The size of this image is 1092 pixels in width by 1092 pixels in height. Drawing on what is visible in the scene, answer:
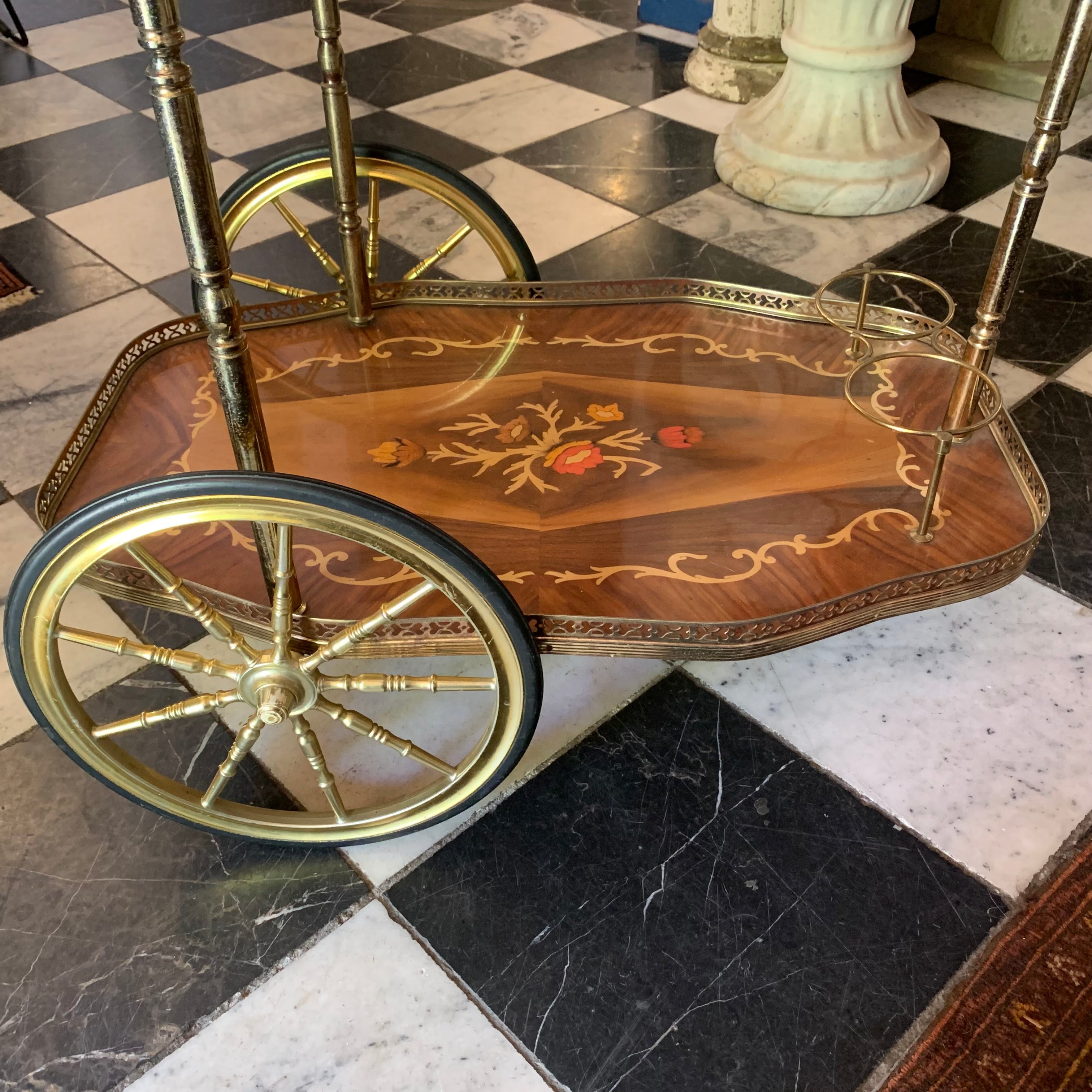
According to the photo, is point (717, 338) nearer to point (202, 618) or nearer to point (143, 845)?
point (202, 618)

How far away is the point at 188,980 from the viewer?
3.06 feet

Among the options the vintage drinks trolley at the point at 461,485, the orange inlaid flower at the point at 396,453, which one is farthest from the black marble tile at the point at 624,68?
the orange inlaid flower at the point at 396,453

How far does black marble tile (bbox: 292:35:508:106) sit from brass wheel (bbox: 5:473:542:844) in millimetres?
1870

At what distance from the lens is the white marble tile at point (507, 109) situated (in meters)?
2.38

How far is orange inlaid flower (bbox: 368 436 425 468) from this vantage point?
1.14 m

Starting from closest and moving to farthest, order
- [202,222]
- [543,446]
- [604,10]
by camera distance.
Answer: [202,222] → [543,446] → [604,10]

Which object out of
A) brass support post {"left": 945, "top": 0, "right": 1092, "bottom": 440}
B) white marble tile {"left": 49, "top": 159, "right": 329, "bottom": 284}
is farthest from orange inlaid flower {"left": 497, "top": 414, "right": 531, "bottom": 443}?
white marble tile {"left": 49, "top": 159, "right": 329, "bottom": 284}

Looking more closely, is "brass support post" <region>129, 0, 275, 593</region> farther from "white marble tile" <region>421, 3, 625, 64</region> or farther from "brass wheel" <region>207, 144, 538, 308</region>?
"white marble tile" <region>421, 3, 625, 64</region>

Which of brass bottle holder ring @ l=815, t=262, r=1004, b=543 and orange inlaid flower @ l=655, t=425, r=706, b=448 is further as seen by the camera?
orange inlaid flower @ l=655, t=425, r=706, b=448

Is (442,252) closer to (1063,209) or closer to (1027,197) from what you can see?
(1027,197)

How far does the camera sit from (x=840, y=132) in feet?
6.66

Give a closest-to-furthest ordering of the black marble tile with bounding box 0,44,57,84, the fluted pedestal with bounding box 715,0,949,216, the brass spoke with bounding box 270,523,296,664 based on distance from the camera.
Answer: the brass spoke with bounding box 270,523,296,664 < the fluted pedestal with bounding box 715,0,949,216 < the black marble tile with bounding box 0,44,57,84

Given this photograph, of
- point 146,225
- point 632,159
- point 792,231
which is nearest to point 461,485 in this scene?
point 792,231

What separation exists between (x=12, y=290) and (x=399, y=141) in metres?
0.91
